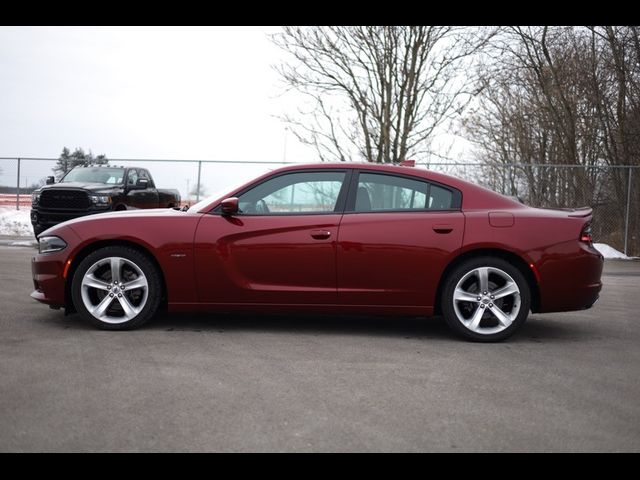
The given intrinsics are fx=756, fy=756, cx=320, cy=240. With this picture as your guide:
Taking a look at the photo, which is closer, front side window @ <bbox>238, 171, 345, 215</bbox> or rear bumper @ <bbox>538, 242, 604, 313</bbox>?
rear bumper @ <bbox>538, 242, 604, 313</bbox>

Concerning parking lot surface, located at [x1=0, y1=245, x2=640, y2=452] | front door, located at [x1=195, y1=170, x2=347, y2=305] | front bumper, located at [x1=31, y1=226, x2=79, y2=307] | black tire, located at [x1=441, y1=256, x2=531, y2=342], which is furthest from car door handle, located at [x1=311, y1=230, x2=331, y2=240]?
front bumper, located at [x1=31, y1=226, x2=79, y2=307]

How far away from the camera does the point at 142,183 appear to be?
17141 millimetres

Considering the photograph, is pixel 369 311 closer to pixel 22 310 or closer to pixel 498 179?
pixel 22 310

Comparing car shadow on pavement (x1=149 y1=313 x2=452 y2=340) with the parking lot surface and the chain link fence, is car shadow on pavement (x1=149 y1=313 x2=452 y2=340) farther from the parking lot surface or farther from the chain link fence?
the chain link fence

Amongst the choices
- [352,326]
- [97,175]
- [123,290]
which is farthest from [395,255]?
[97,175]

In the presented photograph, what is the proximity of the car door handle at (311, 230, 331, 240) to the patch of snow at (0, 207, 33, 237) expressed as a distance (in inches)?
642

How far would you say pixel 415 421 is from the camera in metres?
4.00

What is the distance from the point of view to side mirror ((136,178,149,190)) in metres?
17.1

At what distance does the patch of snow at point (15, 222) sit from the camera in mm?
21380

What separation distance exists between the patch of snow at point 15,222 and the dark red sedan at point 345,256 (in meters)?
15.4

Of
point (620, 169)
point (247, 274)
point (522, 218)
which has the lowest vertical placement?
point (247, 274)

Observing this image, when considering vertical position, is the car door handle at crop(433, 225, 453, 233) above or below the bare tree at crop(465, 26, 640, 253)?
below
